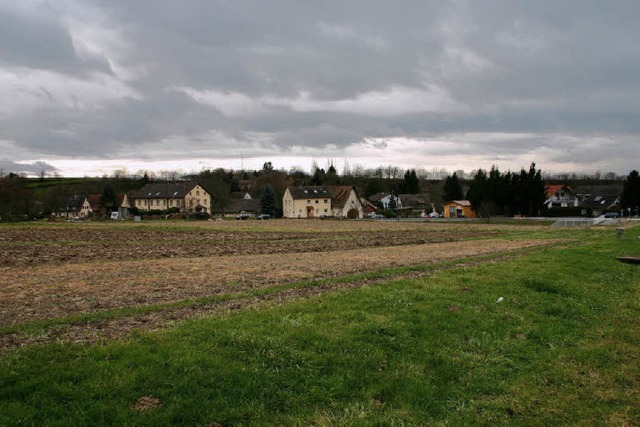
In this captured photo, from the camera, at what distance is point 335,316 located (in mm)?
11469

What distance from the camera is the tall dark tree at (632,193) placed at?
10762 cm

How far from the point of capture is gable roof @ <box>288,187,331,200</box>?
13925 centimetres

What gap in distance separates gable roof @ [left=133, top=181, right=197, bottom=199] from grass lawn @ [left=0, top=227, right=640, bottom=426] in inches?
6020

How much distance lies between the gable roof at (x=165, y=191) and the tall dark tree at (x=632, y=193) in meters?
124

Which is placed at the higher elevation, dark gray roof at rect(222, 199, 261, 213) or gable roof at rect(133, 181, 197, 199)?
gable roof at rect(133, 181, 197, 199)

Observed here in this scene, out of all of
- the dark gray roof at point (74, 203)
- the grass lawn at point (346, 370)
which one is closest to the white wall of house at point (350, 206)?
the dark gray roof at point (74, 203)

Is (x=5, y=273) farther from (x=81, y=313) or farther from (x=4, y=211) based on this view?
(x=4, y=211)

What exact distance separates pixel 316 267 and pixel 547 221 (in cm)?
7702

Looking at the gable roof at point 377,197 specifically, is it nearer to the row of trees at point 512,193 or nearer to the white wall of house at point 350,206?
the white wall of house at point 350,206

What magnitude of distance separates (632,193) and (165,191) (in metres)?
135

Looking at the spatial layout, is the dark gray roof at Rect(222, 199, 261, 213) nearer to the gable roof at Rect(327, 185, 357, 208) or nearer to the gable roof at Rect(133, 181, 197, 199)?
the gable roof at Rect(133, 181, 197, 199)

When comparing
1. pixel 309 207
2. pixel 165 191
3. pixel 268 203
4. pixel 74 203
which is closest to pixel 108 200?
pixel 74 203

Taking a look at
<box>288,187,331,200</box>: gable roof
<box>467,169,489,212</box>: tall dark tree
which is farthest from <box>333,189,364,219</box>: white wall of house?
<box>467,169,489,212</box>: tall dark tree

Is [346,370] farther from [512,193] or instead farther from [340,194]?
[340,194]
